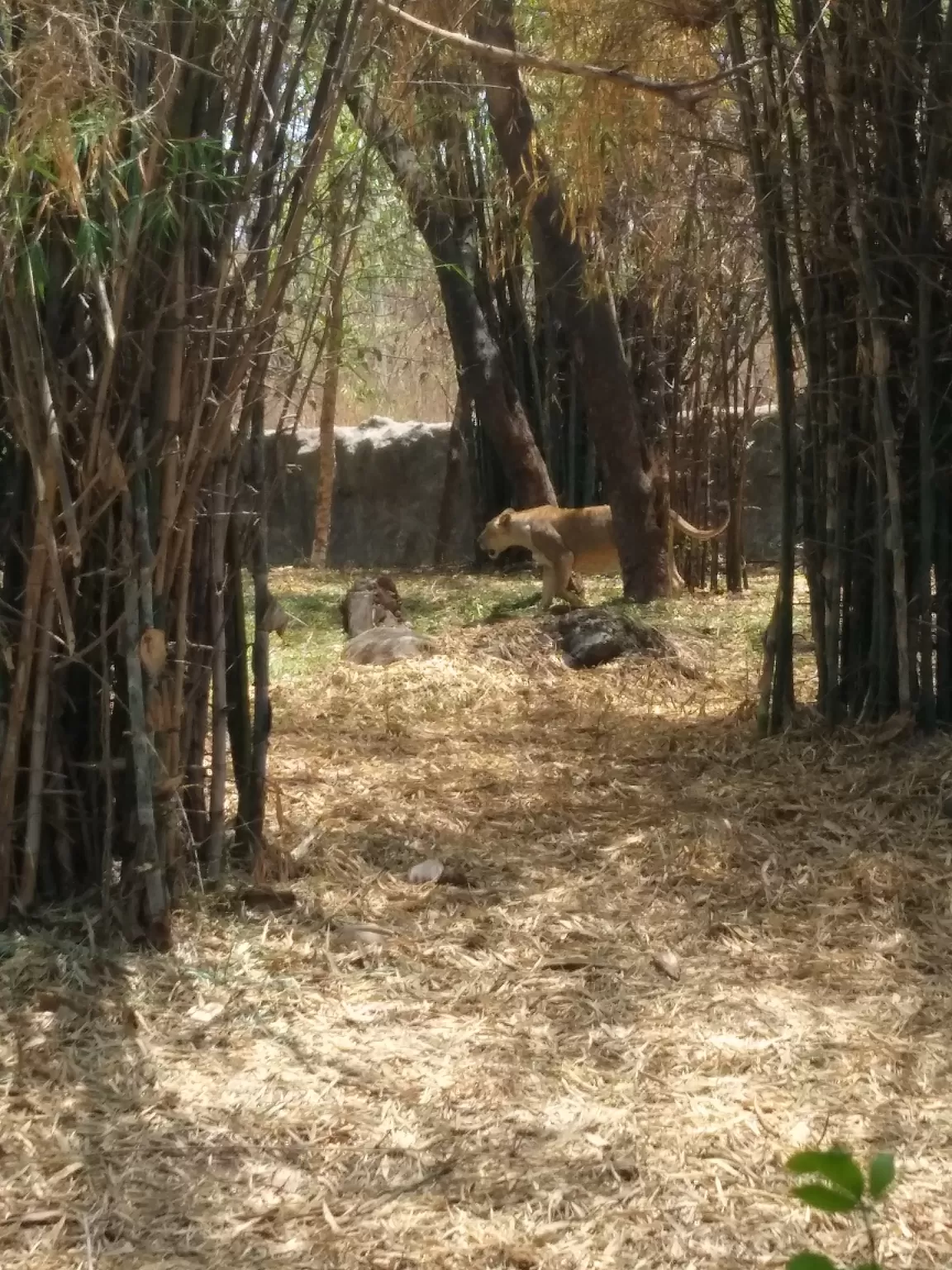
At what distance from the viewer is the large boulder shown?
12516 millimetres

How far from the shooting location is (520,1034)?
102 inches

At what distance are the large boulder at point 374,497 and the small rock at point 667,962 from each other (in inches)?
372

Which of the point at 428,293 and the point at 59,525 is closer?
the point at 59,525

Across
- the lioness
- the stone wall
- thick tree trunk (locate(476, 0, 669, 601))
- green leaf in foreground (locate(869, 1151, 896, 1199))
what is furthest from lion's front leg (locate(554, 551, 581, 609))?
green leaf in foreground (locate(869, 1151, 896, 1199))

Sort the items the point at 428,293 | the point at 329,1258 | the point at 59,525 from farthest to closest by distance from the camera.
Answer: the point at 428,293 < the point at 59,525 < the point at 329,1258

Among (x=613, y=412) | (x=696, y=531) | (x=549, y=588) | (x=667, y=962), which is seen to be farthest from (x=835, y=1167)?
(x=696, y=531)

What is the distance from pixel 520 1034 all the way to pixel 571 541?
5.44 meters

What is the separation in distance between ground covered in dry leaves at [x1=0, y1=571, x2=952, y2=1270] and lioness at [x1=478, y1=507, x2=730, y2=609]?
3.29m

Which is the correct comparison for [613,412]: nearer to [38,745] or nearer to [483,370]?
[483,370]

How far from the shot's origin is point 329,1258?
6.17ft

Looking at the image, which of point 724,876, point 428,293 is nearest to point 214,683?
point 724,876

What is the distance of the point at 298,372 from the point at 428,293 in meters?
10.9

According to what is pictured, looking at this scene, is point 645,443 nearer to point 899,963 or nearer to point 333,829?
point 333,829

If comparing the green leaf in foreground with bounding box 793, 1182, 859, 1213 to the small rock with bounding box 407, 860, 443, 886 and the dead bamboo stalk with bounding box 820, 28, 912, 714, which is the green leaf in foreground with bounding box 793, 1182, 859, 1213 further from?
the dead bamboo stalk with bounding box 820, 28, 912, 714
